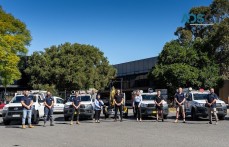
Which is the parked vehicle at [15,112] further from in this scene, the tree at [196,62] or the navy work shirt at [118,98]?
the tree at [196,62]

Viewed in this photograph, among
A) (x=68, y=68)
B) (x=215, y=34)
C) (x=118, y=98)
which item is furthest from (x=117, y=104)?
(x=68, y=68)

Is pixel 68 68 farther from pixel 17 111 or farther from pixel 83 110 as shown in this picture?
pixel 17 111

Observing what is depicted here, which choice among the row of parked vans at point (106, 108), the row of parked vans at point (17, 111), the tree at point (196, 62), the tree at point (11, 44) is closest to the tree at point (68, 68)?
the tree at point (11, 44)

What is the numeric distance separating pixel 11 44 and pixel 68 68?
10.6 metres

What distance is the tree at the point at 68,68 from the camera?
53469mm

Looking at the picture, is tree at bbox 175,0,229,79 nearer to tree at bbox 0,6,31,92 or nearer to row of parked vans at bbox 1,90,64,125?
tree at bbox 0,6,31,92

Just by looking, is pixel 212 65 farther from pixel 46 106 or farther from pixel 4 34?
pixel 46 106

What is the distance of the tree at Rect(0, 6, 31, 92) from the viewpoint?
43.0 m

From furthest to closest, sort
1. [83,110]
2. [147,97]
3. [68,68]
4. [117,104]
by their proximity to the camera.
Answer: [68,68], [147,97], [83,110], [117,104]

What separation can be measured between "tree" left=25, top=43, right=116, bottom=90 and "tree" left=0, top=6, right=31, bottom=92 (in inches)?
163

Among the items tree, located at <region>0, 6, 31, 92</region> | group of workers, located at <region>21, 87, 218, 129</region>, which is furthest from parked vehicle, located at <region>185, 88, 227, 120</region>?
tree, located at <region>0, 6, 31, 92</region>

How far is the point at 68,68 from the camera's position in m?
53.9

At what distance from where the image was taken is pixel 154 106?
24000 mm

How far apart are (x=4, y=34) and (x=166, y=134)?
35443 millimetres
